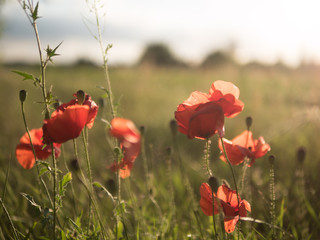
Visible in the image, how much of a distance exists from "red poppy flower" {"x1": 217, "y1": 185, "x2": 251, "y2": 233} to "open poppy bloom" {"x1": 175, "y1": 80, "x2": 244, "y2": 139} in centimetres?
17

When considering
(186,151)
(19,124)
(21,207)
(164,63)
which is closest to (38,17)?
(21,207)

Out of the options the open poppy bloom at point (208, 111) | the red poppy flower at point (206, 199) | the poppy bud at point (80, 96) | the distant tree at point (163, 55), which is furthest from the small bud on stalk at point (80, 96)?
the distant tree at point (163, 55)

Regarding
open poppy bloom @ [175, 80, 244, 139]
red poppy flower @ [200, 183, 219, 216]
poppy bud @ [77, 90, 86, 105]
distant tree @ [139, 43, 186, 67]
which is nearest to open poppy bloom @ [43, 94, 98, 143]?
poppy bud @ [77, 90, 86, 105]

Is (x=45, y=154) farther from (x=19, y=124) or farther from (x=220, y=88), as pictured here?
(x=19, y=124)

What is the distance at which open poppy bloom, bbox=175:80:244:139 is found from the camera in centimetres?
71

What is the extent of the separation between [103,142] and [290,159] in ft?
5.97

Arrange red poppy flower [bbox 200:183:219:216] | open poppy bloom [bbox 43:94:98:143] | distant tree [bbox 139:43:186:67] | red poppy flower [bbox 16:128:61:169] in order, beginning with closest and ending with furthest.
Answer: open poppy bloom [bbox 43:94:98:143] → red poppy flower [bbox 200:183:219:216] → red poppy flower [bbox 16:128:61:169] → distant tree [bbox 139:43:186:67]

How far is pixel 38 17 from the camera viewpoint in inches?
29.7

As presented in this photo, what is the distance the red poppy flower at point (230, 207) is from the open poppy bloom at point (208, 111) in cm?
17

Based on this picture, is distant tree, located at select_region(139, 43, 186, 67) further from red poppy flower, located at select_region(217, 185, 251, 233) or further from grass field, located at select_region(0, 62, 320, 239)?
red poppy flower, located at select_region(217, 185, 251, 233)

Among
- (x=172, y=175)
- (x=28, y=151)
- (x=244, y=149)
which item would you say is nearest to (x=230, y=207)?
(x=244, y=149)

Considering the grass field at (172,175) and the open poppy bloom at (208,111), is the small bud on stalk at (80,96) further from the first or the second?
the open poppy bloom at (208,111)

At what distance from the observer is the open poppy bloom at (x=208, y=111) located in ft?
2.34

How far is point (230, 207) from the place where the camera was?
0.80m
